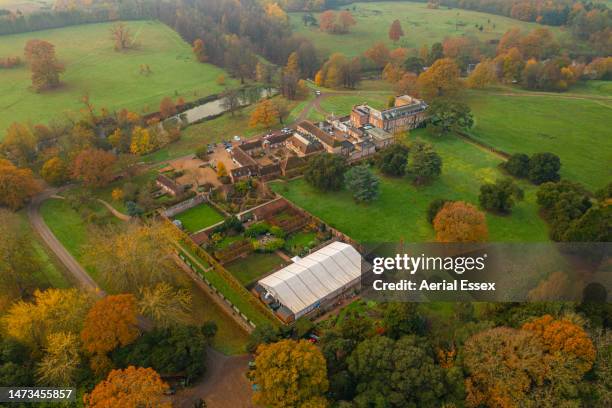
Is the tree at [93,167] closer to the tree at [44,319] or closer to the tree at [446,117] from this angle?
the tree at [44,319]

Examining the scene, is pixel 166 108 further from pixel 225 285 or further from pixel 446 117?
pixel 446 117

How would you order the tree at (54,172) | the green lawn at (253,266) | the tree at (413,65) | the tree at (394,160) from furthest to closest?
the tree at (413,65), the tree at (394,160), the tree at (54,172), the green lawn at (253,266)

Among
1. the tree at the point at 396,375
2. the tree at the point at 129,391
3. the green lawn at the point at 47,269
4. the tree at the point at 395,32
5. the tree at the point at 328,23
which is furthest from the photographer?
the tree at the point at 328,23

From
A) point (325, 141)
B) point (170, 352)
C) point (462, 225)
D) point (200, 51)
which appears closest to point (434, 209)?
point (462, 225)

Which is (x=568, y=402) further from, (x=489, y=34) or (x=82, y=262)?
(x=489, y=34)

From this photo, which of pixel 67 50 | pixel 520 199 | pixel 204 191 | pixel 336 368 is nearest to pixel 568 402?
pixel 336 368

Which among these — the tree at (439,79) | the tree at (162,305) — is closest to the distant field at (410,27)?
the tree at (439,79)

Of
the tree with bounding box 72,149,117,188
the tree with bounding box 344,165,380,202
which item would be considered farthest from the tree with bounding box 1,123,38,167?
the tree with bounding box 344,165,380,202
